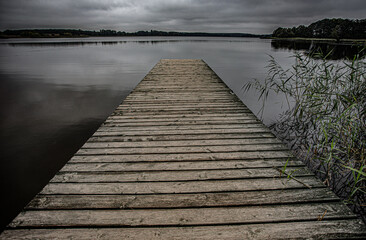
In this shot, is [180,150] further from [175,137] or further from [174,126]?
[174,126]

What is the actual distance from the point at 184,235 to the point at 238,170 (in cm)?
81

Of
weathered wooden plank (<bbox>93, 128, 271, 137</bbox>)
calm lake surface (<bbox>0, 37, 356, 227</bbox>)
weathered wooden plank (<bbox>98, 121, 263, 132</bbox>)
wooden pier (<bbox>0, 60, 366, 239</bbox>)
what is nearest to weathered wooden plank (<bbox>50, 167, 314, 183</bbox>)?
wooden pier (<bbox>0, 60, 366, 239</bbox>)

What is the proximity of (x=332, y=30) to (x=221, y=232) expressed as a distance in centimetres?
5812

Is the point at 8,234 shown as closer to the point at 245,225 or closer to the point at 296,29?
the point at 245,225

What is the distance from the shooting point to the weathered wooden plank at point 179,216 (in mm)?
1301

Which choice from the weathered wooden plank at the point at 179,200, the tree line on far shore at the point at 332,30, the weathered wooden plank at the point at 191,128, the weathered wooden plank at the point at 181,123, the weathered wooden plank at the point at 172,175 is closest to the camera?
the weathered wooden plank at the point at 179,200

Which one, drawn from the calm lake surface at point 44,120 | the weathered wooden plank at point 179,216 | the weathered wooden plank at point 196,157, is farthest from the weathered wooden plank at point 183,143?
the calm lake surface at point 44,120

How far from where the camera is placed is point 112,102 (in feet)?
20.8

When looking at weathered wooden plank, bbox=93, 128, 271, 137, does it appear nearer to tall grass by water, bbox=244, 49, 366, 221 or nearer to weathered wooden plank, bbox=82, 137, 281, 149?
weathered wooden plank, bbox=82, 137, 281, 149

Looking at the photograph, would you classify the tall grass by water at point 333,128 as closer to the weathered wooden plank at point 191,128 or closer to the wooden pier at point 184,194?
the wooden pier at point 184,194

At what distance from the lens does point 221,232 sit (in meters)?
1.24

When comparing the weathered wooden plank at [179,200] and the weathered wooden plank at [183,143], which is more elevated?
the weathered wooden plank at [183,143]

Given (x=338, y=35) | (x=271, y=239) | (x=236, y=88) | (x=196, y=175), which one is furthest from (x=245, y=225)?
(x=338, y=35)

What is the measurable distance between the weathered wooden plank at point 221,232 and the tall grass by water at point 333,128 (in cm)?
68
